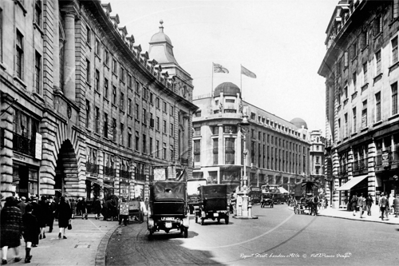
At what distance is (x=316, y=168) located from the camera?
433 ft

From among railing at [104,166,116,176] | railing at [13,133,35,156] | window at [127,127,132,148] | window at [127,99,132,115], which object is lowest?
railing at [104,166,116,176]

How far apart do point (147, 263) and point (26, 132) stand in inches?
575

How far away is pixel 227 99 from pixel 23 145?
73715 mm

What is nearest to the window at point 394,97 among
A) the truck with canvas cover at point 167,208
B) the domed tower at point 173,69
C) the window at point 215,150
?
the truck with canvas cover at point 167,208

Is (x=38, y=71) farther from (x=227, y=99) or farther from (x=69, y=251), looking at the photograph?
(x=227, y=99)

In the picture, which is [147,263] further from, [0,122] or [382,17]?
[382,17]

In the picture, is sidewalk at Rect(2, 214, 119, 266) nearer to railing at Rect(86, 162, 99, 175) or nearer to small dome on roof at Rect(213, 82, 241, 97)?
railing at Rect(86, 162, 99, 175)

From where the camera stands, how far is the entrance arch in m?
34.2

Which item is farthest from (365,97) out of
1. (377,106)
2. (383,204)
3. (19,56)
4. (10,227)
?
(10,227)

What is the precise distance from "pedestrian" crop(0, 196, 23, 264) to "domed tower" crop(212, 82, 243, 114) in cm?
8353

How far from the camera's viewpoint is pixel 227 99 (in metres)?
96.6

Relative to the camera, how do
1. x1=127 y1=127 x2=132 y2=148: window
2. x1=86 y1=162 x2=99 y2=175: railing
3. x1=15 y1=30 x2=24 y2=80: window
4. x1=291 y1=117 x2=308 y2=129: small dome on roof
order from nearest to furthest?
x1=15 y1=30 x2=24 y2=80: window → x1=86 y1=162 x2=99 y2=175: railing → x1=127 y1=127 x2=132 y2=148: window → x1=291 y1=117 x2=308 y2=129: small dome on roof

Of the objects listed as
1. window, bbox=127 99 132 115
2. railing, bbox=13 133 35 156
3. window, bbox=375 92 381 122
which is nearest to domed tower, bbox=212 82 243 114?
window, bbox=127 99 132 115

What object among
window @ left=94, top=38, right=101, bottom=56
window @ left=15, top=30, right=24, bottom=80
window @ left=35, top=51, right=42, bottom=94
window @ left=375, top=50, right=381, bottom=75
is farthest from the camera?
window @ left=94, top=38, right=101, bottom=56
